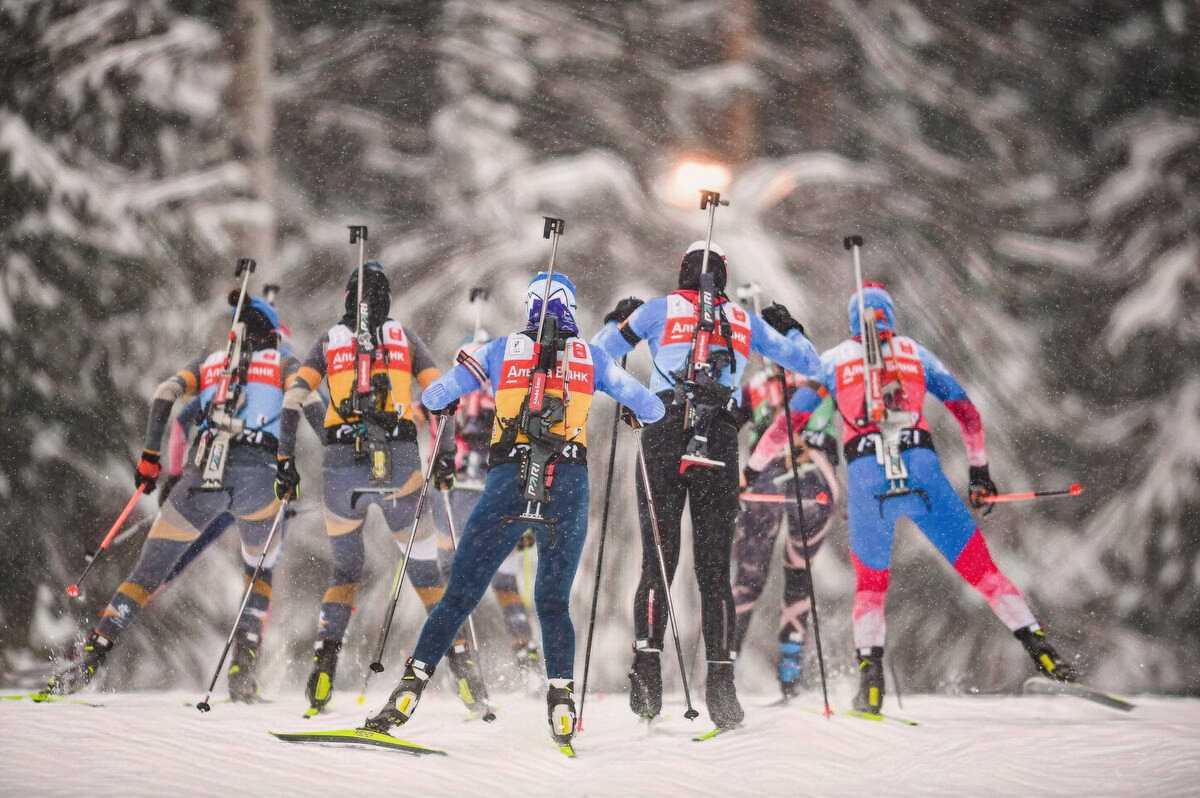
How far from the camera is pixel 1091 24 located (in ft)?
20.0

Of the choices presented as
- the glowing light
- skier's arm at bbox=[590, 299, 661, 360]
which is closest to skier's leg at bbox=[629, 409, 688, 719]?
skier's arm at bbox=[590, 299, 661, 360]

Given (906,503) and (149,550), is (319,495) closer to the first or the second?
(149,550)

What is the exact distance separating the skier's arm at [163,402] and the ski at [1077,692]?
4133 mm

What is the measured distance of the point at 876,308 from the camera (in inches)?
175

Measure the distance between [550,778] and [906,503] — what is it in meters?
1.89

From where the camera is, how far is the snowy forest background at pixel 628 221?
18.5 feet

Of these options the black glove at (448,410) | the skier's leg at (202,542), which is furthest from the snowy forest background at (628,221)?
the black glove at (448,410)

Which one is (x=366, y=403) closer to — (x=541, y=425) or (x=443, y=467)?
(x=443, y=467)

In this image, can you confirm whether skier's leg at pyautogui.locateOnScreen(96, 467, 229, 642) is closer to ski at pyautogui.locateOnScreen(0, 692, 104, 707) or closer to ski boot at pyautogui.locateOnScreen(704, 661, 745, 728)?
ski at pyautogui.locateOnScreen(0, 692, 104, 707)

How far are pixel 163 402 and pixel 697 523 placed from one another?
→ 265 centimetres

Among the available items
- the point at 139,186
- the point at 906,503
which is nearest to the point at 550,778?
the point at 906,503

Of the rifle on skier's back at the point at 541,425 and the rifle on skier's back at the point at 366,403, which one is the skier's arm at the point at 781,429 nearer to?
the rifle on skier's back at the point at 541,425

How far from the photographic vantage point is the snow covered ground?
9.49 feet

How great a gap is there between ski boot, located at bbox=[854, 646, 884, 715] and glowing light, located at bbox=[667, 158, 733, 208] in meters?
3.19
